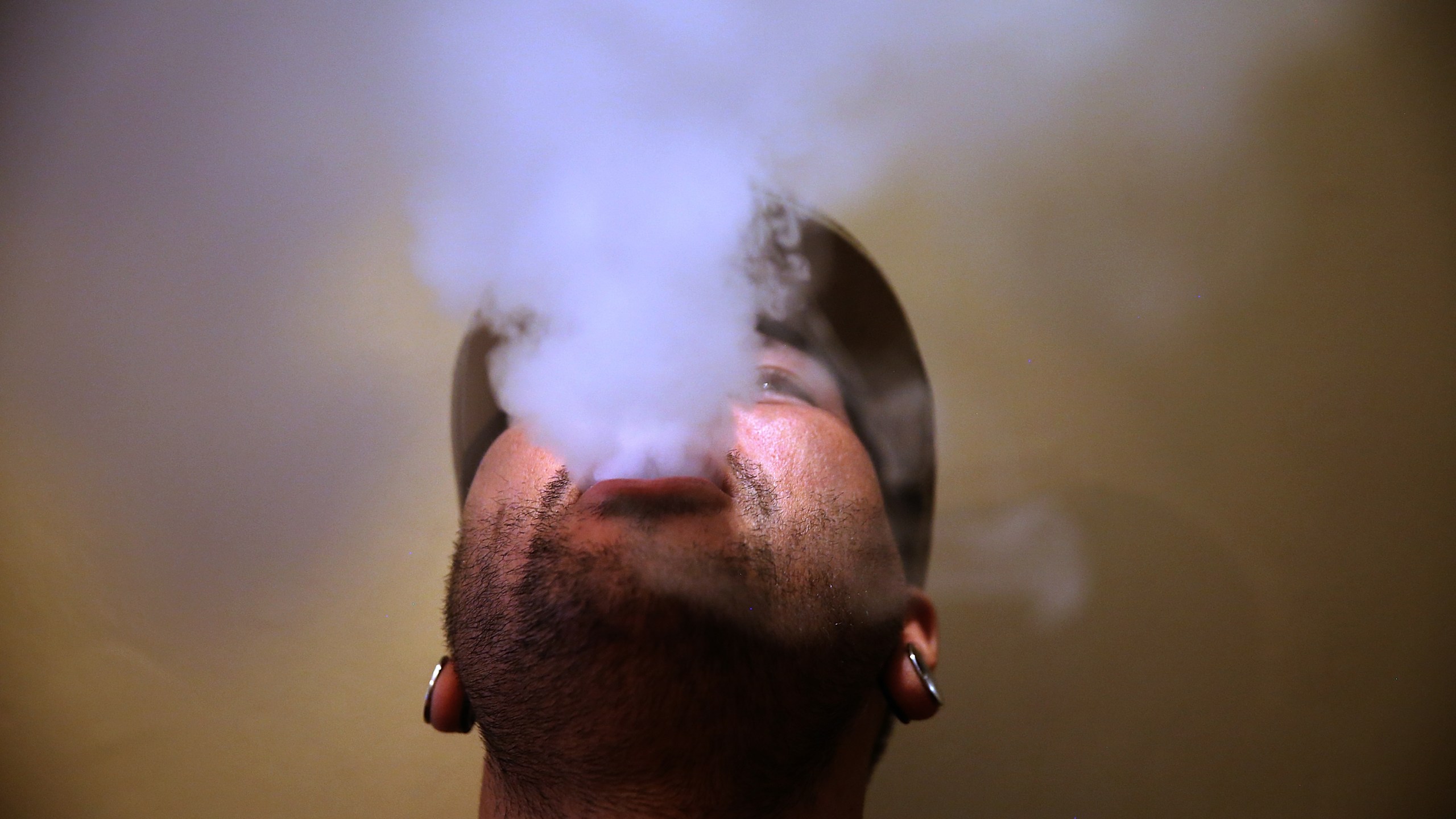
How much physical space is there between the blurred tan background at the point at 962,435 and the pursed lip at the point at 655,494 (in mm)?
613

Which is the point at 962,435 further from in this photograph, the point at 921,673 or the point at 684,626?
the point at 684,626

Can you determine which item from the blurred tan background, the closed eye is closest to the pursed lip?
the closed eye

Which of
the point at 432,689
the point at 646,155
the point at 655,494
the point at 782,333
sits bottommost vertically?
the point at 432,689

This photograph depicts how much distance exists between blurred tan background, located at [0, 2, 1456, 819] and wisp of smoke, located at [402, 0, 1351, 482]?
0.11 meters

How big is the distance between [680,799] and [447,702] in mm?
380

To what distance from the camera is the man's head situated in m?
0.74

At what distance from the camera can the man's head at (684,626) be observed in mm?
745

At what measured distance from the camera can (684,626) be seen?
741mm

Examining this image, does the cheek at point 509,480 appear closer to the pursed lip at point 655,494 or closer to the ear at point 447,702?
the pursed lip at point 655,494

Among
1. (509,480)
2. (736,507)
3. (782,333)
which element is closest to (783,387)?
(782,333)

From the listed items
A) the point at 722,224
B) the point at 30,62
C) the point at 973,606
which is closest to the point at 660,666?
the point at 722,224

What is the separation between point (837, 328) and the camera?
1200 mm

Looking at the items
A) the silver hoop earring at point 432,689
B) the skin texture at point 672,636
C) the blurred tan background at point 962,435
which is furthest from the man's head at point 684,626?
the blurred tan background at point 962,435

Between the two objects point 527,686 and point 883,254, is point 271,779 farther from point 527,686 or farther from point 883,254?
point 883,254
